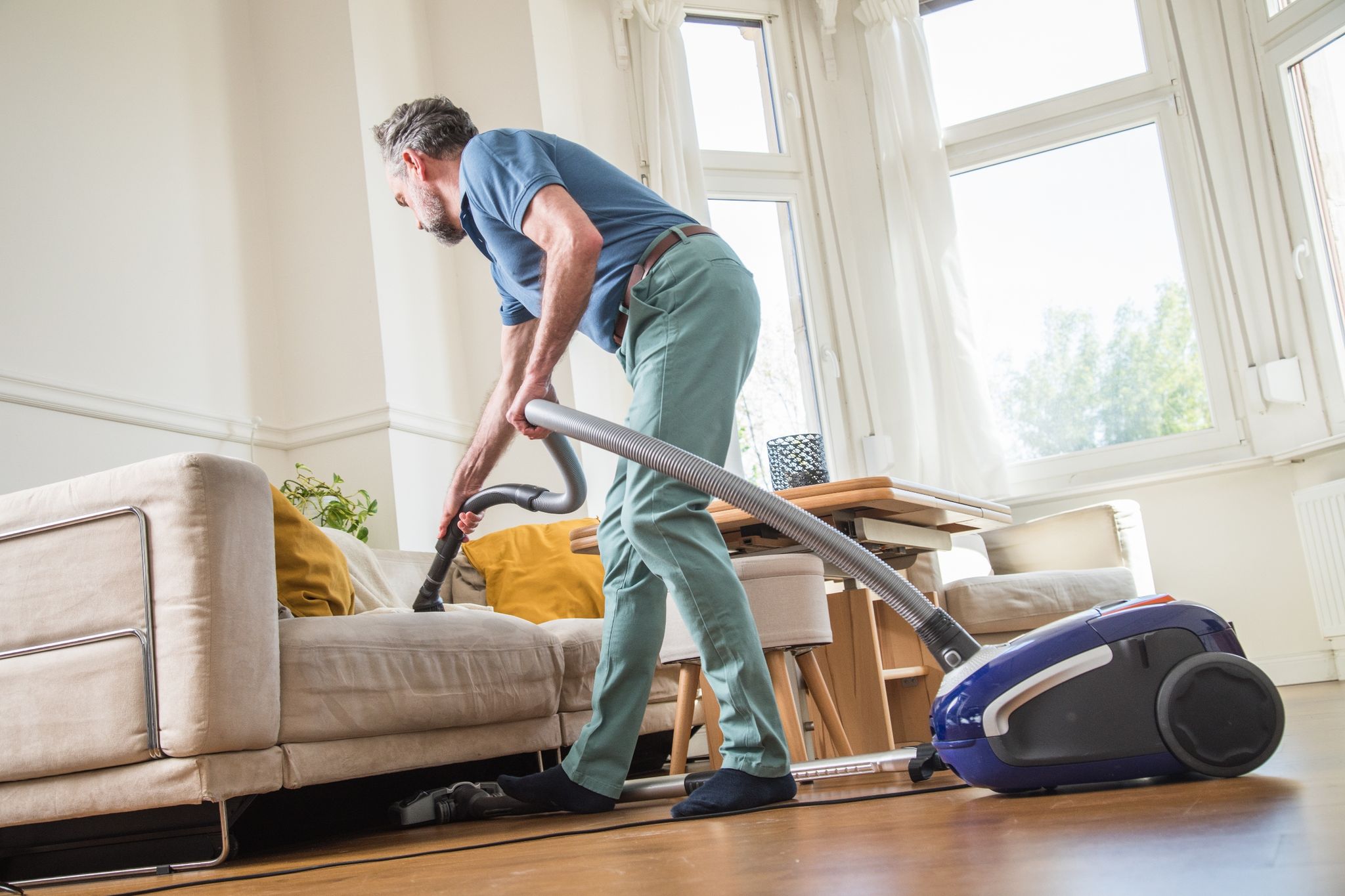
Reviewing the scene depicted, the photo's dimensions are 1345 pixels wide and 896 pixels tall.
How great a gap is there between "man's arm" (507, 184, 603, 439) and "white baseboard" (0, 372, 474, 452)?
1.80 metres

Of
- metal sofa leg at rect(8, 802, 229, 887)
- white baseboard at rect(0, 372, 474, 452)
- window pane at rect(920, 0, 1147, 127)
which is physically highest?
window pane at rect(920, 0, 1147, 127)

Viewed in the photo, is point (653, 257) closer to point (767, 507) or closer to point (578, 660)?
point (767, 507)

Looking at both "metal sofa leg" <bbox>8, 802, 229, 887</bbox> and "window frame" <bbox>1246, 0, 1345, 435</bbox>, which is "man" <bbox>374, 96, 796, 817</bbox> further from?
"window frame" <bbox>1246, 0, 1345, 435</bbox>

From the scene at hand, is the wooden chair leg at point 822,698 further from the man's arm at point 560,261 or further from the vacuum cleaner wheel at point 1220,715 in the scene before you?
the vacuum cleaner wheel at point 1220,715

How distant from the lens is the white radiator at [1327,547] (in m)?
3.69

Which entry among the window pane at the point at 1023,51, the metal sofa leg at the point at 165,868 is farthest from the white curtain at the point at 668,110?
the metal sofa leg at the point at 165,868

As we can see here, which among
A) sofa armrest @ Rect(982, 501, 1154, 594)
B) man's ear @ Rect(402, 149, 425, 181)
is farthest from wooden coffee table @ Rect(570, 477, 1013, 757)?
sofa armrest @ Rect(982, 501, 1154, 594)

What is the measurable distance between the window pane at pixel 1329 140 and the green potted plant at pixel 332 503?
3503 millimetres

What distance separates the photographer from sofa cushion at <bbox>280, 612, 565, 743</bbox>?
1749 millimetres

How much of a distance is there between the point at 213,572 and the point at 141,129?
231cm

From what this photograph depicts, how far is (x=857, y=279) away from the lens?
4773 millimetres

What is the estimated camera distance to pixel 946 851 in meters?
0.90

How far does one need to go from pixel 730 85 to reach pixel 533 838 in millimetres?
4184

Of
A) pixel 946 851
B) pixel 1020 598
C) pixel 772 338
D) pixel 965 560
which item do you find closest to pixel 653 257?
pixel 946 851
